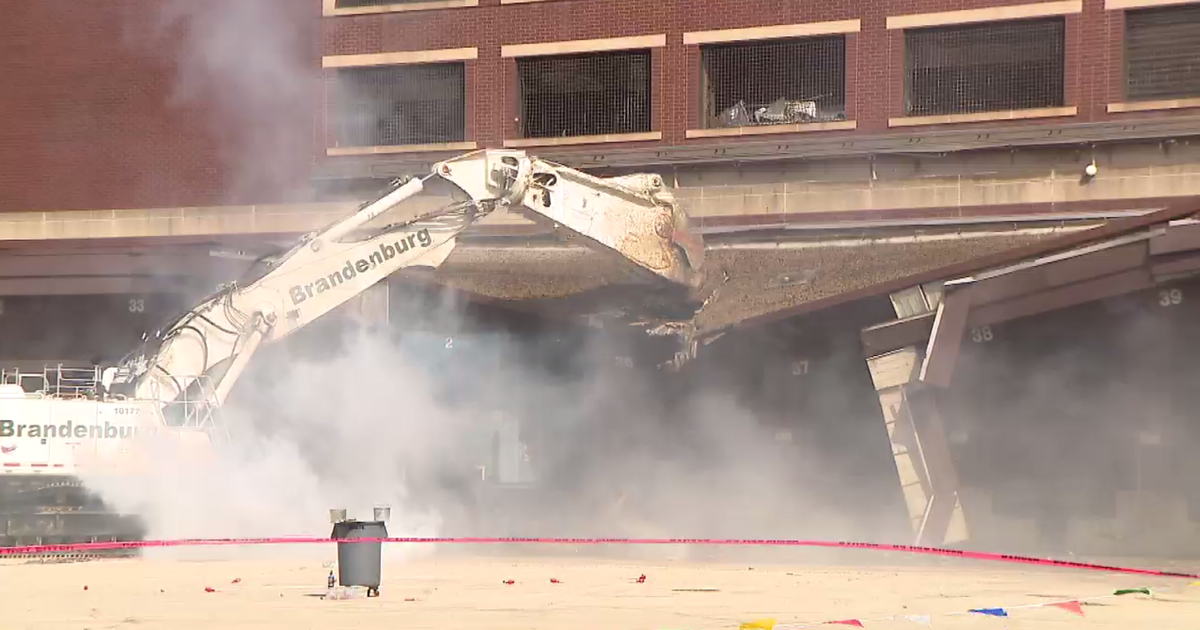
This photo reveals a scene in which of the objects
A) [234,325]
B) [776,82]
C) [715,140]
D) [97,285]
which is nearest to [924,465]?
[234,325]

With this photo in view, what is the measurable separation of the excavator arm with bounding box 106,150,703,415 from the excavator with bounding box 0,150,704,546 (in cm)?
2

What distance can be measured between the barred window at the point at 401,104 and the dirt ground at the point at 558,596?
1899cm

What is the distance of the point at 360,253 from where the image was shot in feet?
93.1

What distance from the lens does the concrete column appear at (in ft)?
90.4

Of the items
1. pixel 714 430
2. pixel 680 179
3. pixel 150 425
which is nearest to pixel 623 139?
pixel 680 179

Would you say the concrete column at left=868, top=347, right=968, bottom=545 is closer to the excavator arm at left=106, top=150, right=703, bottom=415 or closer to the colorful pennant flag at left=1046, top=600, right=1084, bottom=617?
the excavator arm at left=106, top=150, right=703, bottom=415

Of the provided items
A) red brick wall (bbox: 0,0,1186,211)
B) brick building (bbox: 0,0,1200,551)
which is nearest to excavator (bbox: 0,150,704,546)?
brick building (bbox: 0,0,1200,551)

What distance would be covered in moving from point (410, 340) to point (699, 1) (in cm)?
1300

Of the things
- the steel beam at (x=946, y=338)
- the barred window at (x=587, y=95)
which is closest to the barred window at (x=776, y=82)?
the barred window at (x=587, y=95)

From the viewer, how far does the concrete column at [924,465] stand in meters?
27.5

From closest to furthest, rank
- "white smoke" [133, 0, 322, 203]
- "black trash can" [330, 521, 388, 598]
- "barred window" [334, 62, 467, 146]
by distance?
"black trash can" [330, 521, 388, 598] < "white smoke" [133, 0, 322, 203] < "barred window" [334, 62, 467, 146]

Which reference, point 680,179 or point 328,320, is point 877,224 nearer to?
point 680,179

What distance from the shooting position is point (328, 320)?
30.3m

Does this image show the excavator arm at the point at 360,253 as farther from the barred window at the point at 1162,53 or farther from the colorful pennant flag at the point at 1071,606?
the barred window at the point at 1162,53
